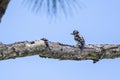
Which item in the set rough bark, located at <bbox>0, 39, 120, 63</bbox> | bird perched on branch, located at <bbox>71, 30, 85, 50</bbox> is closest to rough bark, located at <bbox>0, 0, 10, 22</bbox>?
rough bark, located at <bbox>0, 39, 120, 63</bbox>

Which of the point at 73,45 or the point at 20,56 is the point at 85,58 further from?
the point at 20,56

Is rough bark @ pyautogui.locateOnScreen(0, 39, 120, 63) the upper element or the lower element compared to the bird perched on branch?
lower

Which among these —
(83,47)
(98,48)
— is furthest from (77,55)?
(98,48)

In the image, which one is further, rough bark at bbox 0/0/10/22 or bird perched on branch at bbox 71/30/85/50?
bird perched on branch at bbox 71/30/85/50

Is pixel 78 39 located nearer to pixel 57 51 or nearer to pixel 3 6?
pixel 57 51

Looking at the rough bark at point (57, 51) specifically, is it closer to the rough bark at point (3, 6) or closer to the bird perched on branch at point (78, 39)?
the bird perched on branch at point (78, 39)

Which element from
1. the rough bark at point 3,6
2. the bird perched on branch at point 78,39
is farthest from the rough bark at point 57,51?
the rough bark at point 3,6

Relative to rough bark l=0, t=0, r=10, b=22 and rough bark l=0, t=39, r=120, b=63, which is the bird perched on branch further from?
rough bark l=0, t=0, r=10, b=22

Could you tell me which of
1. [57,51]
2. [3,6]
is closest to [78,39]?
[57,51]

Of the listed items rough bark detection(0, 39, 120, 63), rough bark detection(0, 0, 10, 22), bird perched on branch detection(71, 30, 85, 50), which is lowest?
rough bark detection(0, 39, 120, 63)

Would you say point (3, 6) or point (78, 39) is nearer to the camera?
point (3, 6)
